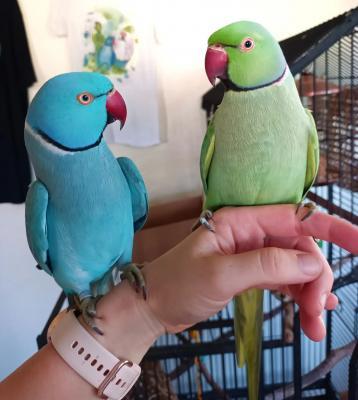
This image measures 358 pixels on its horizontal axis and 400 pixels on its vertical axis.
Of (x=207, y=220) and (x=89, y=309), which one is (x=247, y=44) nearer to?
(x=207, y=220)

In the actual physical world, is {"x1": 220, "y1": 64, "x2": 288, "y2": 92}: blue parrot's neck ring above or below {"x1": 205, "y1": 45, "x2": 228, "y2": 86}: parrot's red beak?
below

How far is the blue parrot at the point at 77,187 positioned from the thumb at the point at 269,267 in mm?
148

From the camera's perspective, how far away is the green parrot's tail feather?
59 centimetres

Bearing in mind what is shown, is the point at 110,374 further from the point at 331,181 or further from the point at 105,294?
the point at 331,181

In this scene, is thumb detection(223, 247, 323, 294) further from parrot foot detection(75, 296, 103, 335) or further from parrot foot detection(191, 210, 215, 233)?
parrot foot detection(75, 296, 103, 335)

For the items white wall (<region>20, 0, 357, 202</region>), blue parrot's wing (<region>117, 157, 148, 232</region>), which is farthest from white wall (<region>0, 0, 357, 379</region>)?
blue parrot's wing (<region>117, 157, 148, 232</region>)

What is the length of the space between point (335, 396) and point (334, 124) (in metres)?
0.94

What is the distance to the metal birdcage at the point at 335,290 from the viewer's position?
0.86 meters

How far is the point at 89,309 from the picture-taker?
54 centimetres

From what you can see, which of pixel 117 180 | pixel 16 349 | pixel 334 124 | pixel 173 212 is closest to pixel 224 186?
pixel 117 180

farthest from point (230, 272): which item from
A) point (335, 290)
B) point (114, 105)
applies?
point (335, 290)

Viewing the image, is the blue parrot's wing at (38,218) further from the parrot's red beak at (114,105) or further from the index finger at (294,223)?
the index finger at (294,223)

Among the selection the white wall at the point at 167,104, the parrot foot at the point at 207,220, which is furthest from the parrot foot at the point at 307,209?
the white wall at the point at 167,104

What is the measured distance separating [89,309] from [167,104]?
111 cm
